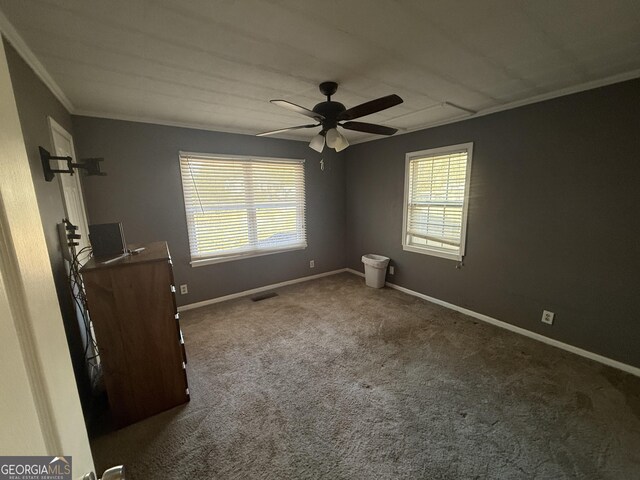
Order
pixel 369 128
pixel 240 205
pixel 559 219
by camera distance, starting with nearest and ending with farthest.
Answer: pixel 369 128
pixel 559 219
pixel 240 205

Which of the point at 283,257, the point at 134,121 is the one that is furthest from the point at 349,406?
the point at 134,121

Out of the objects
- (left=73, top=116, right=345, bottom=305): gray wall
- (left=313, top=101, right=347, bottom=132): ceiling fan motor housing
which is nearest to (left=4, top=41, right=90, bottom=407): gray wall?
(left=73, top=116, right=345, bottom=305): gray wall

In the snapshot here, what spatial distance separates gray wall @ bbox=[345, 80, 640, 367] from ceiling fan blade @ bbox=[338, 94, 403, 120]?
1714 millimetres

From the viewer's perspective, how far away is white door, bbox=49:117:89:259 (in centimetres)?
196

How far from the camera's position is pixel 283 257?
412 centimetres

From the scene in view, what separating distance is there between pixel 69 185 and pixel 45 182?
0.70 m

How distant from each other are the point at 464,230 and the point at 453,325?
1.10m

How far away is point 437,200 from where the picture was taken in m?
3.33

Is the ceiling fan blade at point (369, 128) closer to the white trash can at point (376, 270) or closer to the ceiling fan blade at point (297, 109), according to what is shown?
the ceiling fan blade at point (297, 109)

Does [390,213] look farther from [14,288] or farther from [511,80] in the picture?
[14,288]

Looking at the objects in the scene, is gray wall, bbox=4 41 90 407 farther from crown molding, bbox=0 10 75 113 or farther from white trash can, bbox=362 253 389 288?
white trash can, bbox=362 253 389 288

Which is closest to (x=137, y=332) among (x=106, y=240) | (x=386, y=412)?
(x=106, y=240)

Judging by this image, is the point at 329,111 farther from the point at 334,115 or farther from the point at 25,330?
the point at 25,330

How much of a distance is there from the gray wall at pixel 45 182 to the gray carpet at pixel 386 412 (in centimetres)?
64
